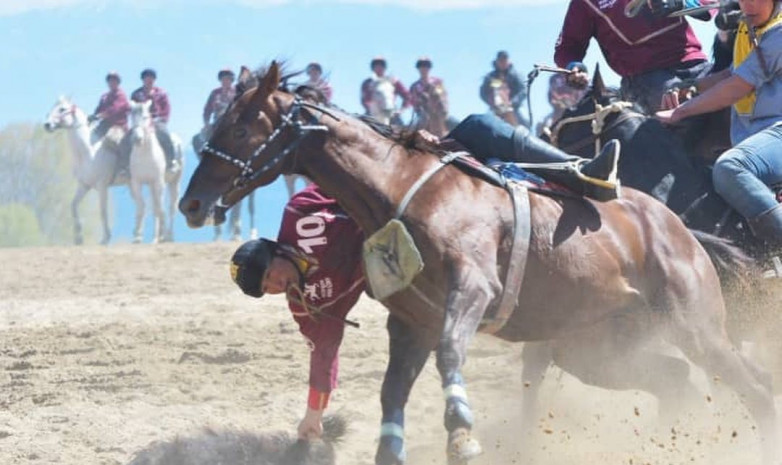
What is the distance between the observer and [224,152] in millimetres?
5938

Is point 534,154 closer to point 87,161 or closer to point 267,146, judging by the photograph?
point 267,146

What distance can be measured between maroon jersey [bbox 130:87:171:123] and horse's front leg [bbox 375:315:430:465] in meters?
17.1

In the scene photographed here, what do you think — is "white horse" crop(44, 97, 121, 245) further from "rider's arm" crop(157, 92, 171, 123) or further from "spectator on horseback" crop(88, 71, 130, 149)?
"rider's arm" crop(157, 92, 171, 123)

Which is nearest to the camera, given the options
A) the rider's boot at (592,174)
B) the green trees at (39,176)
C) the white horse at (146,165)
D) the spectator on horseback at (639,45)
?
the rider's boot at (592,174)

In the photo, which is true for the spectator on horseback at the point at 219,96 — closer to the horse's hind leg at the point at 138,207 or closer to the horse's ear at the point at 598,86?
the horse's hind leg at the point at 138,207

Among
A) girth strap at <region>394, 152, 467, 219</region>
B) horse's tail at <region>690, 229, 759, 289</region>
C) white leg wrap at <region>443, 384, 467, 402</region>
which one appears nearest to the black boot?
horse's tail at <region>690, 229, 759, 289</region>

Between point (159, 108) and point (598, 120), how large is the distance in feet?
53.5

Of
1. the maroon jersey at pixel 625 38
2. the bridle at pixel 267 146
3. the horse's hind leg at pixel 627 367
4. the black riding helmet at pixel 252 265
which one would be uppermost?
the maroon jersey at pixel 625 38

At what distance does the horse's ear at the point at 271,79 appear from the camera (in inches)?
235

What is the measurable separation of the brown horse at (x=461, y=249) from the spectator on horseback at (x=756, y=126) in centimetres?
33

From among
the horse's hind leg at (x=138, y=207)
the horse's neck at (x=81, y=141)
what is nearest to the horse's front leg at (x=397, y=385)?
the horse's hind leg at (x=138, y=207)

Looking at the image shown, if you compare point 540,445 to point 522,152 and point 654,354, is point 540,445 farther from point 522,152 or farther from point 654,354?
point 522,152

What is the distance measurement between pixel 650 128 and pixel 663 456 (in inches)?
64.7

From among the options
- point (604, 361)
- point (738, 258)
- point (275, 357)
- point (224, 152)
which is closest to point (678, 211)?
point (738, 258)
